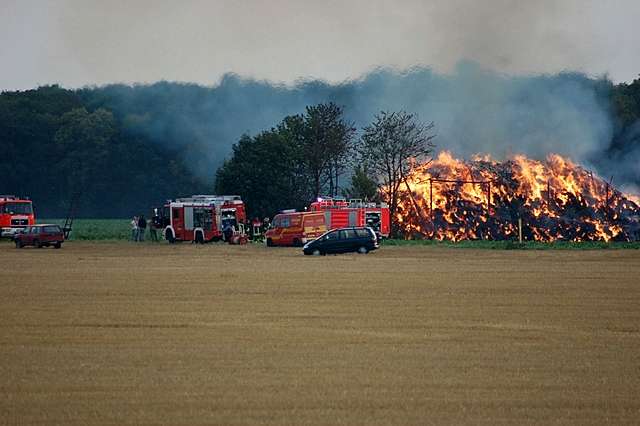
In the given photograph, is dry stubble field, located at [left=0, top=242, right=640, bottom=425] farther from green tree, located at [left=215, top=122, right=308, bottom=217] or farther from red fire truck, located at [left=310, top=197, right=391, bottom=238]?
green tree, located at [left=215, top=122, right=308, bottom=217]

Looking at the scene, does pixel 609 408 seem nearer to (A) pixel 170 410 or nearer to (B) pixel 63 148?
(A) pixel 170 410

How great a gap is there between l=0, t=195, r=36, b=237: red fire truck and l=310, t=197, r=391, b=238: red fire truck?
18.8 m

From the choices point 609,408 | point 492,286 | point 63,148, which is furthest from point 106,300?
point 63,148

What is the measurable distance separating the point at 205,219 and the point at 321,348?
159ft

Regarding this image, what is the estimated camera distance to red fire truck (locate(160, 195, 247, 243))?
65938 mm

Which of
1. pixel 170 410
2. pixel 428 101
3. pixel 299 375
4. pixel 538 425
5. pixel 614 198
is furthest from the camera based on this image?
pixel 428 101

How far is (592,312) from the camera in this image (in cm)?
2378

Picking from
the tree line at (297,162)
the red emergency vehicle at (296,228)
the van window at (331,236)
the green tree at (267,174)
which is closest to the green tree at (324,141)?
the tree line at (297,162)

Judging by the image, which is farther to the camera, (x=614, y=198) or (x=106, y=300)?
(x=614, y=198)

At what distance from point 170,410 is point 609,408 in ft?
16.8

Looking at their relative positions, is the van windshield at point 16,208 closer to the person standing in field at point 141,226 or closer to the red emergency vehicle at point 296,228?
the person standing in field at point 141,226

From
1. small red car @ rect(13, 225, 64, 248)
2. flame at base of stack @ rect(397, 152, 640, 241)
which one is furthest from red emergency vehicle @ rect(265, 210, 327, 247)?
small red car @ rect(13, 225, 64, 248)

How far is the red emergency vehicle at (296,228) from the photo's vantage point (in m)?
60.3

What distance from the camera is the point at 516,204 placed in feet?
214
